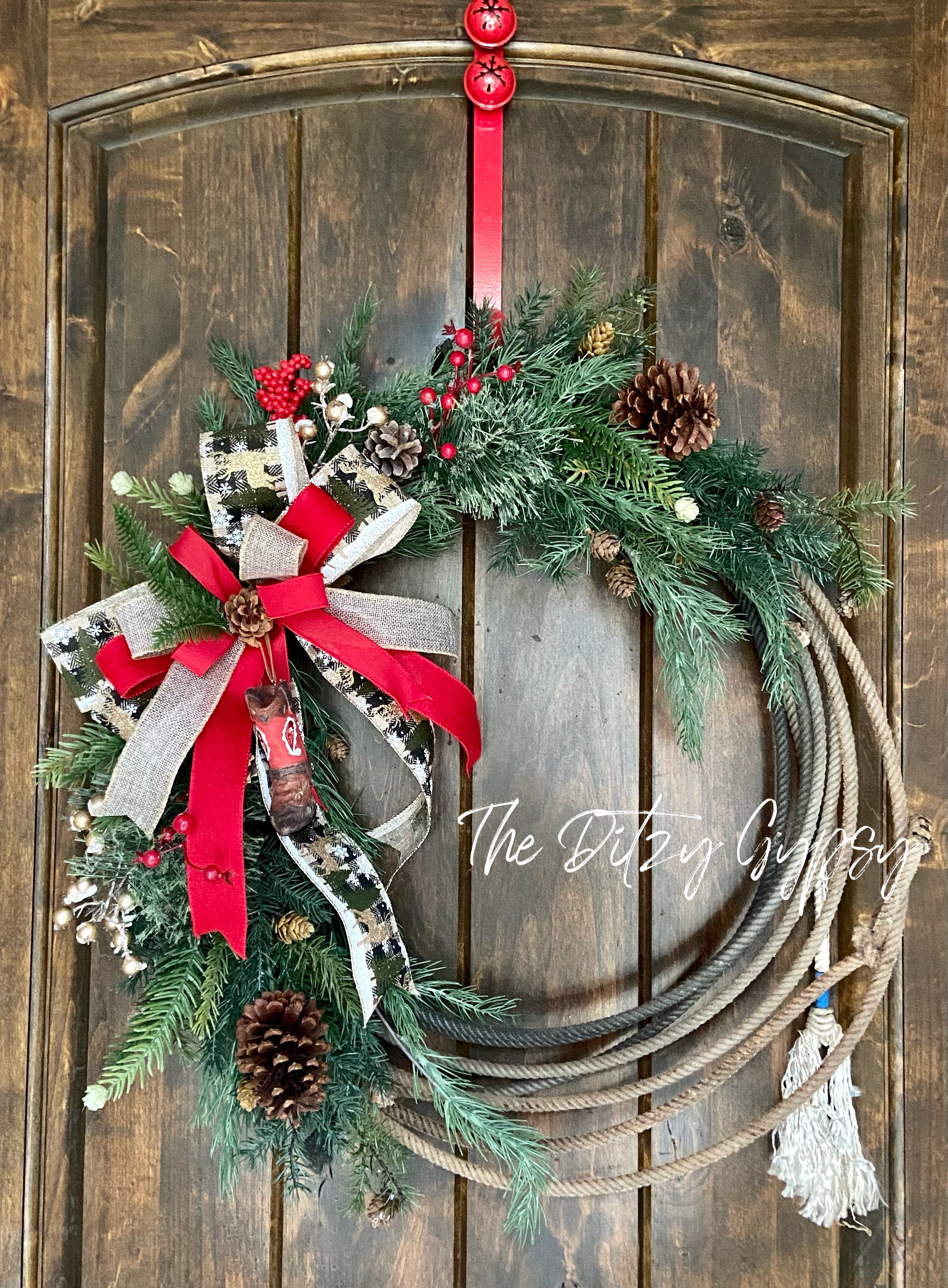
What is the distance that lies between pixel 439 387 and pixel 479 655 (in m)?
0.25

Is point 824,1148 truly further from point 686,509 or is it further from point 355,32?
point 355,32

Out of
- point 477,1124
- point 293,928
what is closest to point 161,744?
point 293,928

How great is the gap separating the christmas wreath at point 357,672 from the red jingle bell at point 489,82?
18cm

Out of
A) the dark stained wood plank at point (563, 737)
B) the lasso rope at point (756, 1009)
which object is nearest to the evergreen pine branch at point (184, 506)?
the dark stained wood plank at point (563, 737)

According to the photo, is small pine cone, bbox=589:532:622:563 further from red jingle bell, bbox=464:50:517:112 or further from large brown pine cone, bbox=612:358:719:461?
red jingle bell, bbox=464:50:517:112

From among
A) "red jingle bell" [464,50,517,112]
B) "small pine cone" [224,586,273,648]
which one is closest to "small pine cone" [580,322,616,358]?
"red jingle bell" [464,50,517,112]

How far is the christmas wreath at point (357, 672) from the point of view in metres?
0.67

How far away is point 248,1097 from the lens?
64 cm

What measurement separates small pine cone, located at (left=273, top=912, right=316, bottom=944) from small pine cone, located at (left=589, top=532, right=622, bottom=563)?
1.34 feet

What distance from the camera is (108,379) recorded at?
78 centimetres

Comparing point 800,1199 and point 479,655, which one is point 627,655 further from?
point 800,1199

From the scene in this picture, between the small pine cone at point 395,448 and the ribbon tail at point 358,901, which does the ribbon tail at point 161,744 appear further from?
the small pine cone at point 395,448

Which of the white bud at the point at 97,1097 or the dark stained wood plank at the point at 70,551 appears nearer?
the white bud at the point at 97,1097

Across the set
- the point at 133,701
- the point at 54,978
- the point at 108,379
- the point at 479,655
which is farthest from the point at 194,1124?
the point at 108,379
